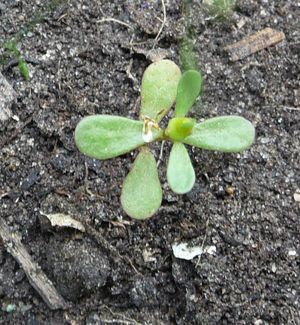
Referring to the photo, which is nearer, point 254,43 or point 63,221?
point 63,221

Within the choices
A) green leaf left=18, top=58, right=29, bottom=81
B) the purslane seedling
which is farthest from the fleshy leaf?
green leaf left=18, top=58, right=29, bottom=81

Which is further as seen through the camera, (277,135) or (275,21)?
(275,21)

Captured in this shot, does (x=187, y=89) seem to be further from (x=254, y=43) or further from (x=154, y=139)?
(x=254, y=43)

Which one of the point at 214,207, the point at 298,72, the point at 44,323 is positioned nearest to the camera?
the point at 44,323

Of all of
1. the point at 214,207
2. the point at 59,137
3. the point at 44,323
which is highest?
the point at 59,137

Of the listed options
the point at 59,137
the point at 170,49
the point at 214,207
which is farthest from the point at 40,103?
the point at 214,207

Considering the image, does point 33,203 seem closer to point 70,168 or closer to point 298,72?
point 70,168

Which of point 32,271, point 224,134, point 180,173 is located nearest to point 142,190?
point 180,173
